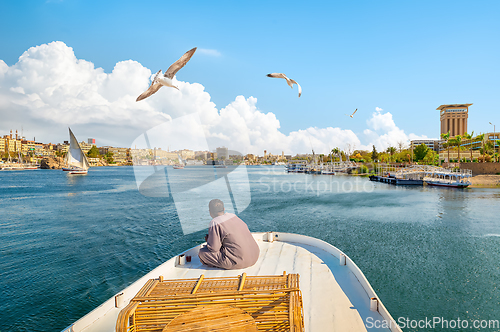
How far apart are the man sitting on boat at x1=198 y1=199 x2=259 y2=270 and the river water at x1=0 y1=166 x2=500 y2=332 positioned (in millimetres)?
4861

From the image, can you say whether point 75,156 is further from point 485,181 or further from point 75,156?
point 485,181

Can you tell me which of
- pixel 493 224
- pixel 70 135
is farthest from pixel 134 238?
pixel 70 135

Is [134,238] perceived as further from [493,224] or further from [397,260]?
[493,224]

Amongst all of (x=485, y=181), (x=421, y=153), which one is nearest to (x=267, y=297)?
(x=485, y=181)

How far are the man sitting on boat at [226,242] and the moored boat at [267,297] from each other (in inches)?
7.3

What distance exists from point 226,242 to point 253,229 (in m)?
12.7

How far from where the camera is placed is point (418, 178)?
57.1m

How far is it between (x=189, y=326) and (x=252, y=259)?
9.80ft

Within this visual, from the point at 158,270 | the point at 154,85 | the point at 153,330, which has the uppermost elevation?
the point at 154,85

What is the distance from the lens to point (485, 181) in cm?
5306
